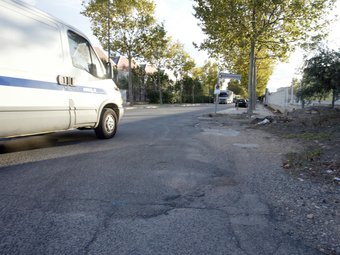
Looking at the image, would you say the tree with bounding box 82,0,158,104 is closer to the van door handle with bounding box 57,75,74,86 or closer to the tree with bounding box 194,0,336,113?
the tree with bounding box 194,0,336,113

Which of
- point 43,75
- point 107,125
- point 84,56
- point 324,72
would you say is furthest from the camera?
point 324,72

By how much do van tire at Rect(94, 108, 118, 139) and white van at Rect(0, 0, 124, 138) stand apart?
21 cm

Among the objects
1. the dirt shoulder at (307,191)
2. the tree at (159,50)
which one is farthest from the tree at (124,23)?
the dirt shoulder at (307,191)

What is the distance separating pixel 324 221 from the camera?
2922 millimetres

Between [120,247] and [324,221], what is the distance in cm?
206

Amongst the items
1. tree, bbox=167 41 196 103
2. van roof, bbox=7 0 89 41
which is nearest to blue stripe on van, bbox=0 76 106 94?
van roof, bbox=7 0 89 41

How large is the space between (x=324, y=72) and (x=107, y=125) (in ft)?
28.9

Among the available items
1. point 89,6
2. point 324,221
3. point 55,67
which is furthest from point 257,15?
point 89,6

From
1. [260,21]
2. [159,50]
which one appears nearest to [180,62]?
[159,50]

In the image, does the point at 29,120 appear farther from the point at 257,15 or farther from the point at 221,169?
the point at 257,15

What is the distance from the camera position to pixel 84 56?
6512 mm

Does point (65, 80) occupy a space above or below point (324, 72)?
below

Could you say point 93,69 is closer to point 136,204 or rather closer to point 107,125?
point 107,125

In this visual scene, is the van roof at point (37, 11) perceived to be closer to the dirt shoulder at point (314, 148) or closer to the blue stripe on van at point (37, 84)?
the blue stripe on van at point (37, 84)
